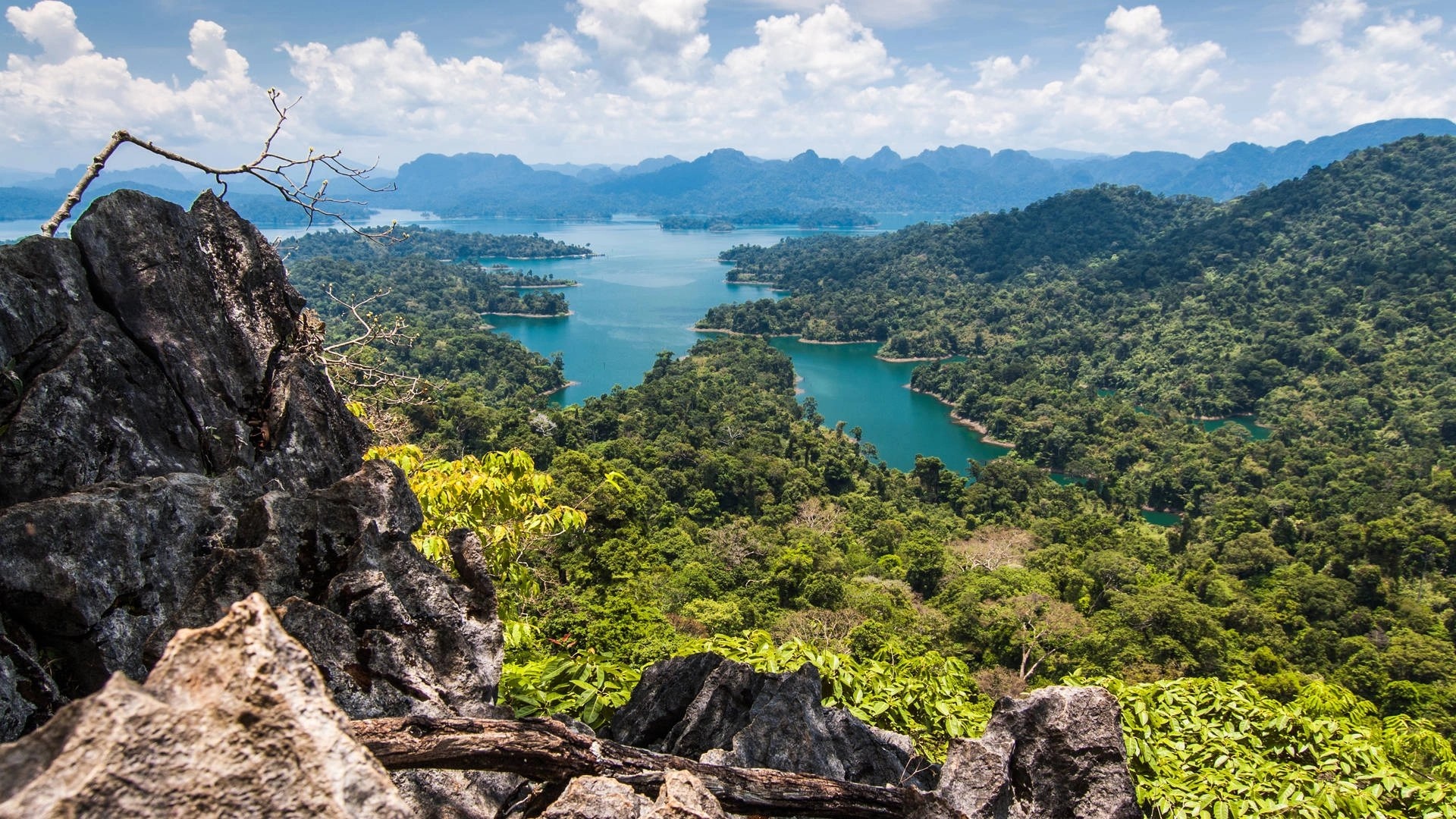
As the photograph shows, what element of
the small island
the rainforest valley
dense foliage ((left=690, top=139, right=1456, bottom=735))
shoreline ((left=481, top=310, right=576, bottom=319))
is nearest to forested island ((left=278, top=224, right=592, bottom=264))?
the small island

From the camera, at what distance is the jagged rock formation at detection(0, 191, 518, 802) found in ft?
7.88

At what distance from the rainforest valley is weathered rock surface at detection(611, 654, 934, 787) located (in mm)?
255

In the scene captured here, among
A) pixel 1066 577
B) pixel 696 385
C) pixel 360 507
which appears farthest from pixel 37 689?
pixel 696 385

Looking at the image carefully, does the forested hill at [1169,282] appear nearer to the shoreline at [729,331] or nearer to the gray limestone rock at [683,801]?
the shoreline at [729,331]

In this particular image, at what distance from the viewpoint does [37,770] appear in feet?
3.61

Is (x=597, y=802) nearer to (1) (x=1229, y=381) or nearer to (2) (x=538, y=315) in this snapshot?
(1) (x=1229, y=381)

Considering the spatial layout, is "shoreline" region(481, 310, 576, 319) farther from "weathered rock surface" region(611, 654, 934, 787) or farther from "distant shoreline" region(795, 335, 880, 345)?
"weathered rock surface" region(611, 654, 934, 787)

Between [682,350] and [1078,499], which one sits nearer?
[1078,499]

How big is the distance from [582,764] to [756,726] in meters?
1.12

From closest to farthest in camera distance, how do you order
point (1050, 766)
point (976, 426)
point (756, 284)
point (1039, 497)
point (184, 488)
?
point (184, 488) < point (1050, 766) < point (1039, 497) < point (976, 426) < point (756, 284)

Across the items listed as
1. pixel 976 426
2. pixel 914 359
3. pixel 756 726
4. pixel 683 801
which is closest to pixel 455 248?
pixel 914 359

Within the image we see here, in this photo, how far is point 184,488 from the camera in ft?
9.24

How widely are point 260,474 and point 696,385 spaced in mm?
51149

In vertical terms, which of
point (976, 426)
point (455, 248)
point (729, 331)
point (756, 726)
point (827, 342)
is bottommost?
point (976, 426)
